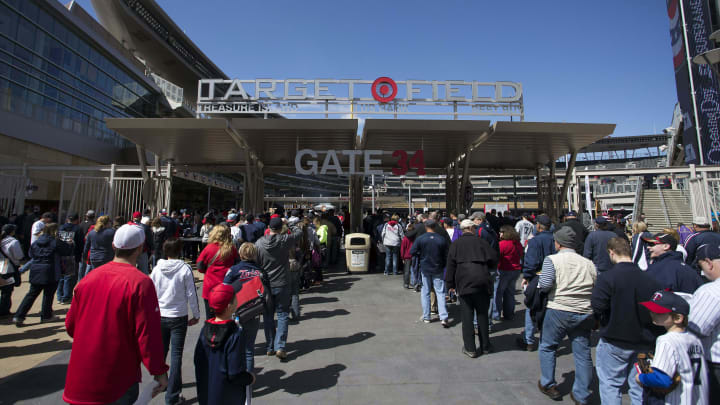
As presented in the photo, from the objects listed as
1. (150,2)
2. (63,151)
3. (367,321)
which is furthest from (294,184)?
(367,321)

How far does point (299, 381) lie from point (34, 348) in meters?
4.10

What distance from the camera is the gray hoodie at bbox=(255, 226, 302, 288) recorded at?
4512 mm

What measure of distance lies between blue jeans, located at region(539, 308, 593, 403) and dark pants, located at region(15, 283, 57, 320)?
7.67m

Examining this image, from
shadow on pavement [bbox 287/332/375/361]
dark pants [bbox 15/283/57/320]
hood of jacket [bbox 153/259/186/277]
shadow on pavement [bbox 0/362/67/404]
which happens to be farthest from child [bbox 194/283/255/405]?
dark pants [bbox 15/283/57/320]

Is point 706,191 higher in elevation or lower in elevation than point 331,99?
lower

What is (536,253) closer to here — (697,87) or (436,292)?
(436,292)

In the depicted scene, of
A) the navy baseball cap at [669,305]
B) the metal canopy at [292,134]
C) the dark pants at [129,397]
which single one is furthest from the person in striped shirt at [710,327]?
the metal canopy at [292,134]

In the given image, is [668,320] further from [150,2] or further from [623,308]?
[150,2]

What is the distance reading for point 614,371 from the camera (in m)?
2.83

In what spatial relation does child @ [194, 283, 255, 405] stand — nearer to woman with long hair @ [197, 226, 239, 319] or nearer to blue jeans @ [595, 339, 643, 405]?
woman with long hair @ [197, 226, 239, 319]

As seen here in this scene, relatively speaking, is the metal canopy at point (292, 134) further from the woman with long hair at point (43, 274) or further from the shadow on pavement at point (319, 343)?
the shadow on pavement at point (319, 343)

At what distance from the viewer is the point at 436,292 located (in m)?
5.62

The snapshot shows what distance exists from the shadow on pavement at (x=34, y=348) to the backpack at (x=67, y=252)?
1727 mm

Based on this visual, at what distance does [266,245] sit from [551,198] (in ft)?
47.0
